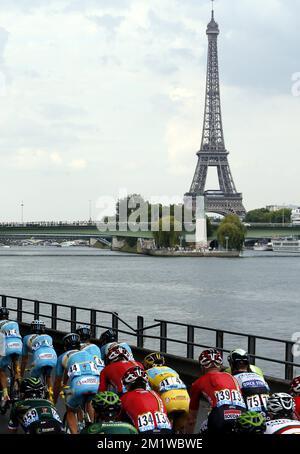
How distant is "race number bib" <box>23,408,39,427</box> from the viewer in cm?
883

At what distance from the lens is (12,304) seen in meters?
67.9

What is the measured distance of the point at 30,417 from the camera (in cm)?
888

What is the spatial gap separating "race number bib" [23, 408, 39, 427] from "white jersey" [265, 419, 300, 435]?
2288 mm

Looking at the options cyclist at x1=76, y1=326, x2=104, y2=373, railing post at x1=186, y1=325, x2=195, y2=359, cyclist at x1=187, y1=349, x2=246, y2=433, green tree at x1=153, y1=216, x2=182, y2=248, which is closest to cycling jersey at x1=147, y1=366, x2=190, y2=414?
cyclist at x1=187, y1=349, x2=246, y2=433

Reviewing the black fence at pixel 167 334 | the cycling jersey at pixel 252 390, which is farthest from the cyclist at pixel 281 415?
the black fence at pixel 167 334

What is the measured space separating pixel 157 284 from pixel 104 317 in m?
37.7

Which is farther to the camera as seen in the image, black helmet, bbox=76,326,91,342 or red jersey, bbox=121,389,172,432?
black helmet, bbox=76,326,91,342

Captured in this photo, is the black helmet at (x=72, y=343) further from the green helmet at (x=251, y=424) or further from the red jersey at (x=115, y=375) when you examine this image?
the green helmet at (x=251, y=424)

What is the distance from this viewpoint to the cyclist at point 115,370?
439 inches

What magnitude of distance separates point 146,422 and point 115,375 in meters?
2.23

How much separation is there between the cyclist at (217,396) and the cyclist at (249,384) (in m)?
0.22

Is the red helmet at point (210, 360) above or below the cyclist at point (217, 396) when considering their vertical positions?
above

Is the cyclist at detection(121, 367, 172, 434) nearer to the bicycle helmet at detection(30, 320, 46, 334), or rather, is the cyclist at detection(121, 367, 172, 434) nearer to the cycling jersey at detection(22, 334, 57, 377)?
the cycling jersey at detection(22, 334, 57, 377)

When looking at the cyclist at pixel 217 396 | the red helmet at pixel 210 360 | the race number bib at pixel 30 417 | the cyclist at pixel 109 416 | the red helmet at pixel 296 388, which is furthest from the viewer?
the red helmet at pixel 210 360
